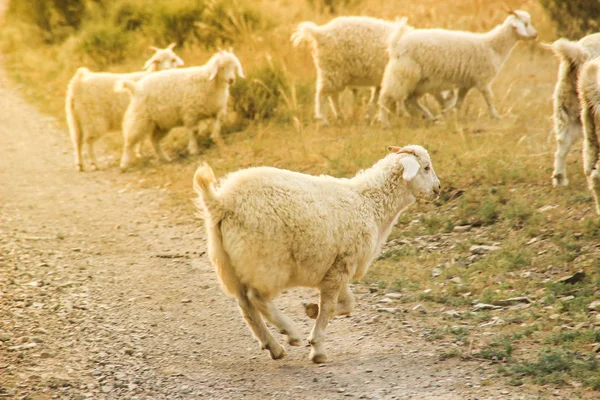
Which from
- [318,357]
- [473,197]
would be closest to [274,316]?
[318,357]

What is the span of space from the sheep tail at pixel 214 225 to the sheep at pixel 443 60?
250 inches

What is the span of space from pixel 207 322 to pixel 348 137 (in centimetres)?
504

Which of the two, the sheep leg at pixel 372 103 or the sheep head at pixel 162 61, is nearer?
the sheep leg at pixel 372 103

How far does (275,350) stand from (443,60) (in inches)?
266

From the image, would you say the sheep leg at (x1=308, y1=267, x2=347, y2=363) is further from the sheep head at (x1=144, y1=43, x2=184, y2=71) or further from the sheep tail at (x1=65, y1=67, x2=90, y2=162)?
the sheep head at (x1=144, y1=43, x2=184, y2=71)

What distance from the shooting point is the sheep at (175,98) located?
36.8 feet

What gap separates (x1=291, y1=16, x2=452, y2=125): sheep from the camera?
11797 millimetres

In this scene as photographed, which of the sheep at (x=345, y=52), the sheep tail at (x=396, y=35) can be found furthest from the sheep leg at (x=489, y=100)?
the sheep tail at (x=396, y=35)

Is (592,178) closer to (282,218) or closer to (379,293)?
(379,293)

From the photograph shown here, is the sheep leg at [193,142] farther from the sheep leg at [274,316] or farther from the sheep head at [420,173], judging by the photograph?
the sheep leg at [274,316]

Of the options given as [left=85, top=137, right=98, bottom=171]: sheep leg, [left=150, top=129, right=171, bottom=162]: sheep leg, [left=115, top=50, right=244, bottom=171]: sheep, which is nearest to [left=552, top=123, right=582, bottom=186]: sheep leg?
[left=115, top=50, right=244, bottom=171]: sheep

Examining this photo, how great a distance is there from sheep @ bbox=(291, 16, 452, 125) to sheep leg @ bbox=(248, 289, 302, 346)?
675 cm

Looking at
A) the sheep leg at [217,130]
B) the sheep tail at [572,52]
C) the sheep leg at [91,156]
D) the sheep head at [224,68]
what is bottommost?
the sheep leg at [91,156]

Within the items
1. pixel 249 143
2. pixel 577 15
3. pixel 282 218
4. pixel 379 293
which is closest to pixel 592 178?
pixel 379 293
